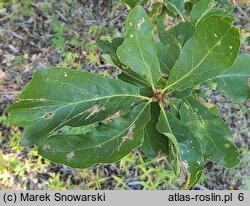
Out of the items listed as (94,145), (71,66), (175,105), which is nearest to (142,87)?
(175,105)

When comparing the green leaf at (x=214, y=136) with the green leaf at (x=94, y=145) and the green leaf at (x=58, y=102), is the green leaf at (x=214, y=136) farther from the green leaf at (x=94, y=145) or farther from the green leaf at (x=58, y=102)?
the green leaf at (x=58, y=102)

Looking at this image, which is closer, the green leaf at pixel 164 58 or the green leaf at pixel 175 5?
the green leaf at pixel 164 58

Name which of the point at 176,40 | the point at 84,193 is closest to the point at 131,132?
the point at 176,40

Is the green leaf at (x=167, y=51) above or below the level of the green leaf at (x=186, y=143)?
above

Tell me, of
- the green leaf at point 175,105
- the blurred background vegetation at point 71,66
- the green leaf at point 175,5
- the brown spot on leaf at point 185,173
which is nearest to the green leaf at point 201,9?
the green leaf at point 175,5

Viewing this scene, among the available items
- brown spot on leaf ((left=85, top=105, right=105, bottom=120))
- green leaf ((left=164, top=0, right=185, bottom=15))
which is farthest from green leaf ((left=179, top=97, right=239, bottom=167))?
green leaf ((left=164, top=0, right=185, bottom=15))
